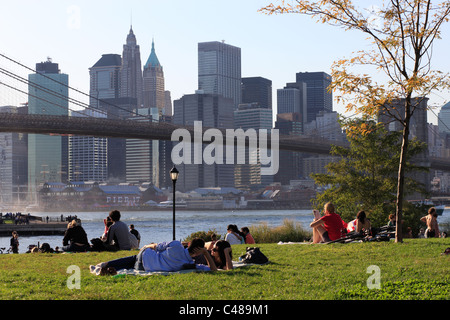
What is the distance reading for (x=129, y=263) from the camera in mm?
9492

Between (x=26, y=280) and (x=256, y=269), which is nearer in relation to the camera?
(x=26, y=280)

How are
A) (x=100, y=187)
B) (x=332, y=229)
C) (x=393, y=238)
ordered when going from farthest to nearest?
(x=100, y=187) < (x=393, y=238) < (x=332, y=229)

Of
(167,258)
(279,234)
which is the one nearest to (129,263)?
(167,258)

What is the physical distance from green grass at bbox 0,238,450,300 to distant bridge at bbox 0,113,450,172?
124 feet

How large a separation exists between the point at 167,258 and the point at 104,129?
4375 cm

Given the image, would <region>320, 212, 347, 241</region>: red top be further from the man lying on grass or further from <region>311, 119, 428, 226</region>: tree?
<region>311, 119, 428, 226</region>: tree

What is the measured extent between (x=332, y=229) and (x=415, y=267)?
439 centimetres

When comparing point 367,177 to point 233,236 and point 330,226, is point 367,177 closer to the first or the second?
point 233,236

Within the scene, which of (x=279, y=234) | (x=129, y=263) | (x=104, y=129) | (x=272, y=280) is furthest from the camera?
(x=104, y=129)

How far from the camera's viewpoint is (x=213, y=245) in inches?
388

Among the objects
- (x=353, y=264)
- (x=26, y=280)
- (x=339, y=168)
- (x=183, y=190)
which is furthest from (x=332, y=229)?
(x=183, y=190)

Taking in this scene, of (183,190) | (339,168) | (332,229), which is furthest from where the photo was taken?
(183,190)

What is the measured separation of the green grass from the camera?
714 cm
